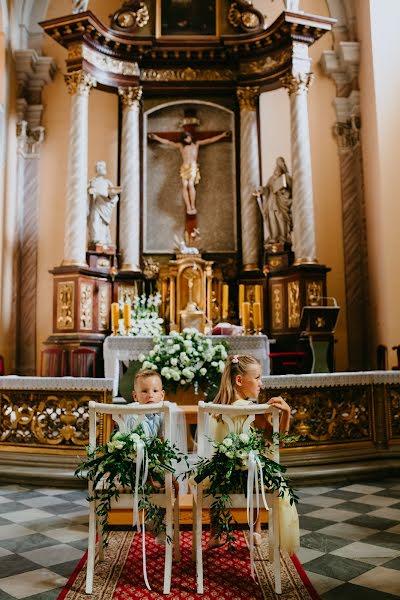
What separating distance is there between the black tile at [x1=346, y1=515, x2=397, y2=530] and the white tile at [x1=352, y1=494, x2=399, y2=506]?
0.41m

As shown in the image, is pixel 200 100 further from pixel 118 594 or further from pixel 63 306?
pixel 118 594

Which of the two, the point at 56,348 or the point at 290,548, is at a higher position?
the point at 56,348

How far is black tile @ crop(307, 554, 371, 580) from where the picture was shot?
2.91m

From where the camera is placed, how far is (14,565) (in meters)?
3.07

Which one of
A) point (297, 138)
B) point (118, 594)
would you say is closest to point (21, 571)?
point (118, 594)

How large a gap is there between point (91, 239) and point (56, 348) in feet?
6.83

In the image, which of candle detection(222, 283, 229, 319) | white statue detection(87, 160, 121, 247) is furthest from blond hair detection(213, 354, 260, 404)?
white statue detection(87, 160, 121, 247)

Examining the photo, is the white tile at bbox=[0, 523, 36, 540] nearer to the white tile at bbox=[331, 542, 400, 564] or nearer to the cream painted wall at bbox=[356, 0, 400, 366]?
the white tile at bbox=[331, 542, 400, 564]

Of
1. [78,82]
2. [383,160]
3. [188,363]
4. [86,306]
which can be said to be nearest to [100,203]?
[86,306]

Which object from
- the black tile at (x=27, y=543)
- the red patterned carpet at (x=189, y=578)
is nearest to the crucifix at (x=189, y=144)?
the black tile at (x=27, y=543)

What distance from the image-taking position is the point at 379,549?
10.8 feet

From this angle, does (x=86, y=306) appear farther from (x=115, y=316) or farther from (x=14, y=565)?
(x=14, y=565)

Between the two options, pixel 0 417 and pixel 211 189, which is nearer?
pixel 0 417

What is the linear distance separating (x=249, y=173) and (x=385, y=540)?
8208mm
